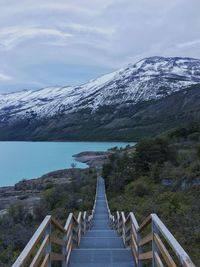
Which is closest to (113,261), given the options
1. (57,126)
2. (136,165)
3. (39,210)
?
(39,210)

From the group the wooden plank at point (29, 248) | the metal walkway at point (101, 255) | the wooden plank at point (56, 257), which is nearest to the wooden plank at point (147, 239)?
the metal walkway at point (101, 255)

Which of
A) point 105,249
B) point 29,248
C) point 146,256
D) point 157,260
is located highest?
point 29,248

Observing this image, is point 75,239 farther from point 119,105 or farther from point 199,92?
point 119,105

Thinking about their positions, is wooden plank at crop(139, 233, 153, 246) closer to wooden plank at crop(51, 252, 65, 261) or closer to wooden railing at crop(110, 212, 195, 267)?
wooden railing at crop(110, 212, 195, 267)

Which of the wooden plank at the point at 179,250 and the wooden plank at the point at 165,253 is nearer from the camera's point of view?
the wooden plank at the point at 179,250

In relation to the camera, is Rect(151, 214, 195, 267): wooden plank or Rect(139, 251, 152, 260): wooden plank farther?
Rect(139, 251, 152, 260): wooden plank

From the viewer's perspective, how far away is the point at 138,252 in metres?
6.05

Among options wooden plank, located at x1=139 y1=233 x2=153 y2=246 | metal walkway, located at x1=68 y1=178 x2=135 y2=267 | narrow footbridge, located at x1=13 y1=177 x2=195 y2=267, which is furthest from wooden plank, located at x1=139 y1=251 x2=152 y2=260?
metal walkway, located at x1=68 y1=178 x2=135 y2=267

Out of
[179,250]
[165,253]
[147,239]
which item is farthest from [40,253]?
[147,239]

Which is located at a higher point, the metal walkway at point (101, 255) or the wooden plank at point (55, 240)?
the wooden plank at point (55, 240)

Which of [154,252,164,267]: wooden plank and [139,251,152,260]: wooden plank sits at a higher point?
[154,252,164,267]: wooden plank

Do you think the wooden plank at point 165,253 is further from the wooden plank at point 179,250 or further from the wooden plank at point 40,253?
the wooden plank at point 40,253

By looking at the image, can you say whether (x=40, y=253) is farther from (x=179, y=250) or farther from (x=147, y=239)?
(x=147, y=239)

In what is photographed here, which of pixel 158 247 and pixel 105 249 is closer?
pixel 158 247
